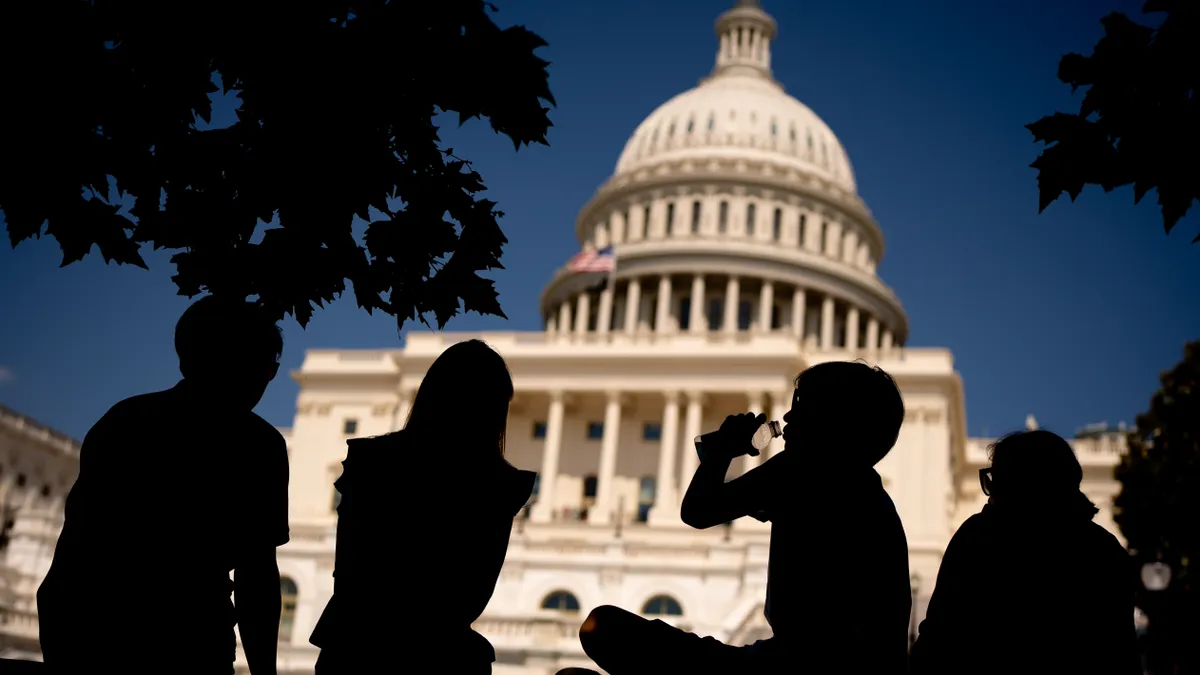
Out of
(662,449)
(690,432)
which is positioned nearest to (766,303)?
(690,432)

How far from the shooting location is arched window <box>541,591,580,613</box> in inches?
1753

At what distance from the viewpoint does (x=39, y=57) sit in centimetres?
564

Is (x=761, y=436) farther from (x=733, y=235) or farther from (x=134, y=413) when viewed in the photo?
(x=733, y=235)

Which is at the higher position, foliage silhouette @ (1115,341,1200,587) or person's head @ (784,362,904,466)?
foliage silhouette @ (1115,341,1200,587)

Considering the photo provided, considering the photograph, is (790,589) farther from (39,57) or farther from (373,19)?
(39,57)

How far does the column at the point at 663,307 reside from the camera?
268 ft

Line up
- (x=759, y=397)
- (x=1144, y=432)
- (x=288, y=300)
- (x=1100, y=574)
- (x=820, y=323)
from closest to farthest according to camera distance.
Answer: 1. (x=1100, y=574)
2. (x=288, y=300)
3. (x=1144, y=432)
4. (x=759, y=397)
5. (x=820, y=323)

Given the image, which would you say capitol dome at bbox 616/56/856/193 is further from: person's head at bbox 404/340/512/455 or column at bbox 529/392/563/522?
person's head at bbox 404/340/512/455

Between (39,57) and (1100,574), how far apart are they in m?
5.15

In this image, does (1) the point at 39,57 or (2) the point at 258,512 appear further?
(1) the point at 39,57

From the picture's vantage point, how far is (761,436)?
18.5 ft

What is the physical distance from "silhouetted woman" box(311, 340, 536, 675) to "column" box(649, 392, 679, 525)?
5258cm

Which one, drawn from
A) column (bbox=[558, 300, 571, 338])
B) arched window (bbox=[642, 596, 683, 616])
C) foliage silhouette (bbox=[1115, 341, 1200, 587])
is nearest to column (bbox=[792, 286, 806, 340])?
column (bbox=[558, 300, 571, 338])

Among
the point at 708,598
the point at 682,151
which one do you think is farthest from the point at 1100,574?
the point at 682,151
